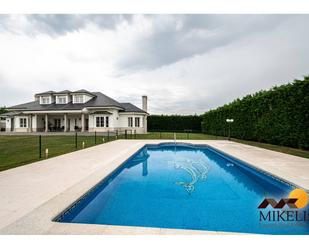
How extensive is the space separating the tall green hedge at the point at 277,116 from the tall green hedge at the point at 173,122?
14.8m

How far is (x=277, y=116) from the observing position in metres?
10.9

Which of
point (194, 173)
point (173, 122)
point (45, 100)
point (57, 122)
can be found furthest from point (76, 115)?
point (194, 173)

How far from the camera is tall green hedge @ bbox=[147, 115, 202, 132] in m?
32.2

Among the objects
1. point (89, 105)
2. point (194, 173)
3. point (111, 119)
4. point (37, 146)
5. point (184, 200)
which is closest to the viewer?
point (184, 200)

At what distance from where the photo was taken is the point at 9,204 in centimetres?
337

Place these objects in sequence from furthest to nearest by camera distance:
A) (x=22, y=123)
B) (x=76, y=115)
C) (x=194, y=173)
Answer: (x=22, y=123)
(x=76, y=115)
(x=194, y=173)

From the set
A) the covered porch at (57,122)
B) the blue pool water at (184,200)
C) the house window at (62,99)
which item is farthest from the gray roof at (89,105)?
the blue pool water at (184,200)

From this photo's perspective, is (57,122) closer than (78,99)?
No

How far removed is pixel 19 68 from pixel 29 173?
13687mm

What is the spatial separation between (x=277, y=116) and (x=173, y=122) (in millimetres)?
21712

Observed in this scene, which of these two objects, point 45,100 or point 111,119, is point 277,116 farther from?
point 45,100

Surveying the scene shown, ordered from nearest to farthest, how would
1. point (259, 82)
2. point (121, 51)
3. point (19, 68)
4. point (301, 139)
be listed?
point (301, 139), point (121, 51), point (19, 68), point (259, 82)
